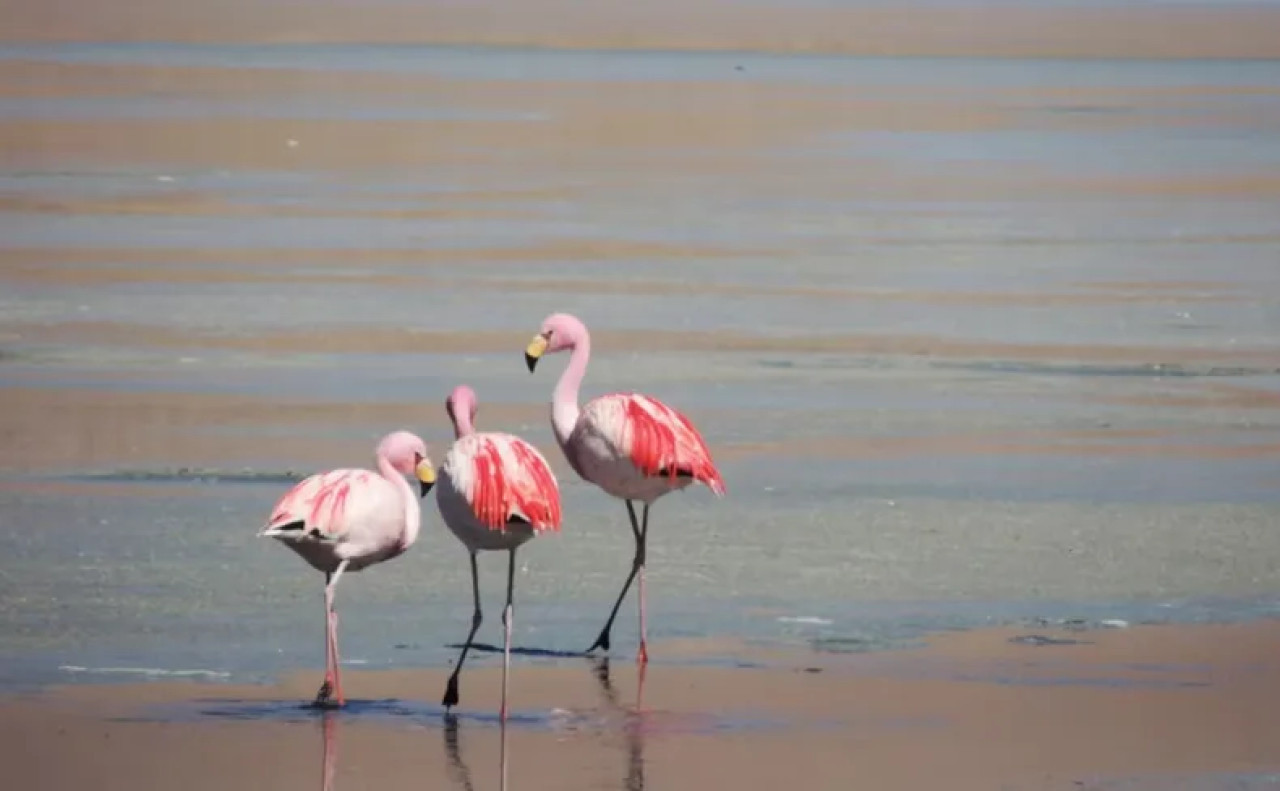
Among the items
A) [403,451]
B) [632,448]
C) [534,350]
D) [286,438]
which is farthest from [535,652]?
[286,438]

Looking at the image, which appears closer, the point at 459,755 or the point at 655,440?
the point at 459,755

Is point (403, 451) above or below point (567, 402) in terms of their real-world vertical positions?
below

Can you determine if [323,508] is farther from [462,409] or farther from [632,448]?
[632,448]

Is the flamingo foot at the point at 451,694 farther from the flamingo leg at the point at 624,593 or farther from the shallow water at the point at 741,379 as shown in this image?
the flamingo leg at the point at 624,593

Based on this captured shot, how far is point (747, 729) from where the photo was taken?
8539 millimetres

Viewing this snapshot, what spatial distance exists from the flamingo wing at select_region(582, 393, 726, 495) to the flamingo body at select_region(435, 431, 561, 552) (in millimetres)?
918

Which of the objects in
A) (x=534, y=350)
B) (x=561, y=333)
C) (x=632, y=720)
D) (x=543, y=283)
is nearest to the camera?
(x=632, y=720)

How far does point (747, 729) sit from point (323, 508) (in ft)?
4.91

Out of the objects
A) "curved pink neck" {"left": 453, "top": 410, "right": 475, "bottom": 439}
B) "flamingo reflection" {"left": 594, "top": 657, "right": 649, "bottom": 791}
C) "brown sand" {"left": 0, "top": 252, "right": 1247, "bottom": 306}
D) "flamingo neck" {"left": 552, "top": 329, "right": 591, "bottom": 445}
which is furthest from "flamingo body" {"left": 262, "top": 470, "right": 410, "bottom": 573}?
"brown sand" {"left": 0, "top": 252, "right": 1247, "bottom": 306}

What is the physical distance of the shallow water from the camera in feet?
33.8

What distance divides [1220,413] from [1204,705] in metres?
6.00

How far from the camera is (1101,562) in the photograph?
11.1m

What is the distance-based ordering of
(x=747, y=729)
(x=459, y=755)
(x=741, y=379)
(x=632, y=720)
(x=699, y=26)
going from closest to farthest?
(x=459, y=755)
(x=747, y=729)
(x=632, y=720)
(x=741, y=379)
(x=699, y=26)

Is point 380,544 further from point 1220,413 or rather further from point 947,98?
point 947,98
